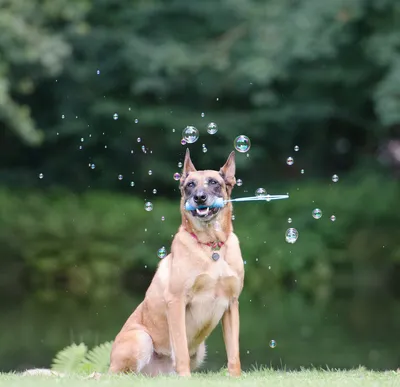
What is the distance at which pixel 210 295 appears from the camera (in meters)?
7.72

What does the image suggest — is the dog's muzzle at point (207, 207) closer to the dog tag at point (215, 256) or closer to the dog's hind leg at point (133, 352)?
the dog tag at point (215, 256)

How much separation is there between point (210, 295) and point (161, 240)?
560 inches

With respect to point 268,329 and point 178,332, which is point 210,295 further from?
point 268,329

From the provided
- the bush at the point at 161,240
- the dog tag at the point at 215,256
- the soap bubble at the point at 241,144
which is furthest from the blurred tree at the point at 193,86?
the dog tag at the point at 215,256

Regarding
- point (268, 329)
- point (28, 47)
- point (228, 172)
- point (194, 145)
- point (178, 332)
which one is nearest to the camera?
A: point (178, 332)

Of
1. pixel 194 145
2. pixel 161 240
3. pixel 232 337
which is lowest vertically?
pixel 232 337

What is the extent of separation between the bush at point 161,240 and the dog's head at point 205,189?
1329 centimetres

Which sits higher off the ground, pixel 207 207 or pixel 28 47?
pixel 28 47

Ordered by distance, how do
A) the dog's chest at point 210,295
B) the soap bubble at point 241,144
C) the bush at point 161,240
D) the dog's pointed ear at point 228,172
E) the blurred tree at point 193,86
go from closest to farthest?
the dog's chest at point 210,295 < the dog's pointed ear at point 228,172 < the soap bubble at point 241,144 < the bush at point 161,240 < the blurred tree at point 193,86

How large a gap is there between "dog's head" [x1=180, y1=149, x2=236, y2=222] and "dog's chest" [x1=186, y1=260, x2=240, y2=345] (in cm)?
43

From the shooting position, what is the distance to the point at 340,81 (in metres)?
24.6

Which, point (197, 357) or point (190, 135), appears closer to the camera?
point (197, 357)

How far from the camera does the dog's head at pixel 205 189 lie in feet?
25.5

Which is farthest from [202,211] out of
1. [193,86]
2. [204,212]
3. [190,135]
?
[193,86]
